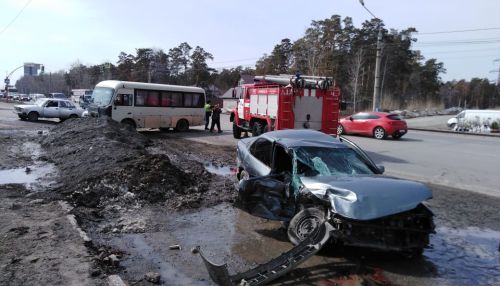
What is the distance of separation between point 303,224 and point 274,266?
3.70 ft

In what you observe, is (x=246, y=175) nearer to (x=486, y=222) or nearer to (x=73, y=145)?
(x=486, y=222)

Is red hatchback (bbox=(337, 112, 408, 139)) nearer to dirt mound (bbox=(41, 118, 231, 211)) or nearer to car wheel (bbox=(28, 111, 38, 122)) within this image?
dirt mound (bbox=(41, 118, 231, 211))

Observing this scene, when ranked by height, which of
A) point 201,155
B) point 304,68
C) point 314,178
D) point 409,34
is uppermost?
A: point 409,34

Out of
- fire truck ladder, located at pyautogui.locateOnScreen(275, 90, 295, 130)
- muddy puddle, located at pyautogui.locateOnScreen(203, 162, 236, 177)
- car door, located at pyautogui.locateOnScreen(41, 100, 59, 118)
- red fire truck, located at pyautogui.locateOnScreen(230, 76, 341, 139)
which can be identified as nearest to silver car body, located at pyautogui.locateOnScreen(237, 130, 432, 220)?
muddy puddle, located at pyautogui.locateOnScreen(203, 162, 236, 177)

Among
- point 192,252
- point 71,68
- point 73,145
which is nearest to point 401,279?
point 192,252

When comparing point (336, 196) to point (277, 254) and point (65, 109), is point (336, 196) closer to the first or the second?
point (277, 254)

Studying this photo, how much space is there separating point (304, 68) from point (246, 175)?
6381cm

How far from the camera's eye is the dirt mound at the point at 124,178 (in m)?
9.05

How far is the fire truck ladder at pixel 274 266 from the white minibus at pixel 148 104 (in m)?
18.2

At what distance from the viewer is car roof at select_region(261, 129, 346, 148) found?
7647 mm

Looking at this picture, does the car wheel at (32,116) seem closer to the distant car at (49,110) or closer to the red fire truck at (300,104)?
the distant car at (49,110)

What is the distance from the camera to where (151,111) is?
936 inches

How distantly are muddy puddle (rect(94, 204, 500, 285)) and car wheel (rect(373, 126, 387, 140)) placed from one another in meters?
17.9

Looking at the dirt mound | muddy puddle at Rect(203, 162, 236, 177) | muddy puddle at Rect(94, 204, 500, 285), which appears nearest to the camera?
muddy puddle at Rect(94, 204, 500, 285)
